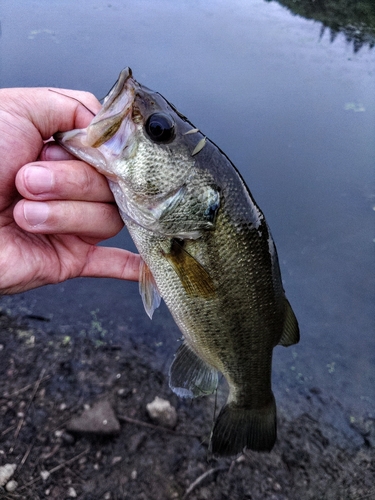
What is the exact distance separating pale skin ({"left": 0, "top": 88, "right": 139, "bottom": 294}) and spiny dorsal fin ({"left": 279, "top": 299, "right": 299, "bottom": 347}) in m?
0.84

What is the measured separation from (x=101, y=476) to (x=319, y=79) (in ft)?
20.4

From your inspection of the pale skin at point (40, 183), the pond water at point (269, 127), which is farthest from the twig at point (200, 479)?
the pale skin at point (40, 183)

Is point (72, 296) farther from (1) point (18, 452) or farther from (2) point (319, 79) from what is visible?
(2) point (319, 79)

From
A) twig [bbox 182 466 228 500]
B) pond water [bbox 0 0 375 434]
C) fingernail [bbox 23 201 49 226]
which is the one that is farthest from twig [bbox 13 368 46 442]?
fingernail [bbox 23 201 49 226]

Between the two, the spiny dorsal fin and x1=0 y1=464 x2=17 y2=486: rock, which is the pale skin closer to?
the spiny dorsal fin

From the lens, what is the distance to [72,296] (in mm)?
3453

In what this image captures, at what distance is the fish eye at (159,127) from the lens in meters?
1.47

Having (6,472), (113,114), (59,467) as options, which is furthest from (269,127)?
(6,472)

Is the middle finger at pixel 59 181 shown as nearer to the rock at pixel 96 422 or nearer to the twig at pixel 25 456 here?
the rock at pixel 96 422

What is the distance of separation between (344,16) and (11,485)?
10659 millimetres

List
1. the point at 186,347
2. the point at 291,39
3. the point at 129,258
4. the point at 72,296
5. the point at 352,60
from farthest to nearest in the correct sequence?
the point at 291,39, the point at 352,60, the point at 72,296, the point at 129,258, the point at 186,347

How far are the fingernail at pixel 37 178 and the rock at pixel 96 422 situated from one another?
5.24ft

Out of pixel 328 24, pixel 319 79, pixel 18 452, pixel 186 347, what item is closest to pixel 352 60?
pixel 319 79

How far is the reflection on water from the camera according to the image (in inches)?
325
